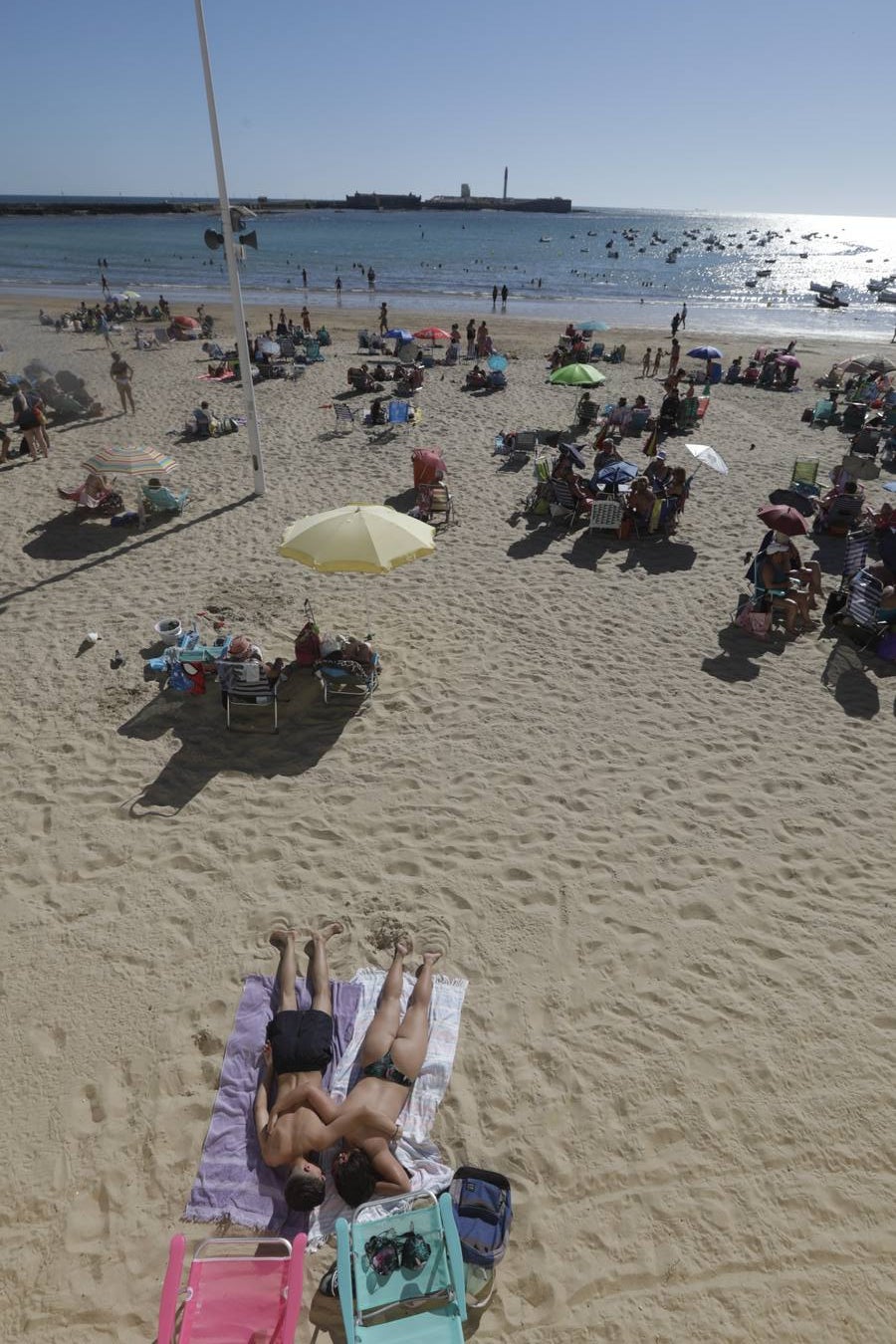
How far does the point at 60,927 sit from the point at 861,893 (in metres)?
6.34

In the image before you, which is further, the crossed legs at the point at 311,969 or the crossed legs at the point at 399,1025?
the crossed legs at the point at 311,969

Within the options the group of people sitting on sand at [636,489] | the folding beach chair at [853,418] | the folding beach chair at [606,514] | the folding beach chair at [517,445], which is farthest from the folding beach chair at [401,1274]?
the folding beach chair at [853,418]

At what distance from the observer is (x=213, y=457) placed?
48.4ft

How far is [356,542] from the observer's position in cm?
766

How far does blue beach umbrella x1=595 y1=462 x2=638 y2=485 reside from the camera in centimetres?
1237

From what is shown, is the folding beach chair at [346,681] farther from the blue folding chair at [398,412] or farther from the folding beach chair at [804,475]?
the blue folding chair at [398,412]

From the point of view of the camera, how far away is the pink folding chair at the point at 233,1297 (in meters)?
3.20

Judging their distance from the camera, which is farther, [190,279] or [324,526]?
[190,279]

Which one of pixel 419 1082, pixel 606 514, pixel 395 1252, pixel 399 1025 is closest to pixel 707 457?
pixel 606 514

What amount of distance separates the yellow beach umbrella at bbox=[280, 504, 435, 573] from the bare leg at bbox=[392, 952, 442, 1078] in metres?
4.11

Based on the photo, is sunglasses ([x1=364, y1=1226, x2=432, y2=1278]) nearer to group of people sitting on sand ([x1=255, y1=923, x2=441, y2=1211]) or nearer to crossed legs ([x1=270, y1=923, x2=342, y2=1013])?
group of people sitting on sand ([x1=255, y1=923, x2=441, y2=1211])

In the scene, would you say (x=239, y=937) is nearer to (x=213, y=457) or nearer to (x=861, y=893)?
(x=861, y=893)

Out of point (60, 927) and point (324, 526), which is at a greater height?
point (324, 526)

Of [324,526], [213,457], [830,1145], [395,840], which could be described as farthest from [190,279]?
[830,1145]
